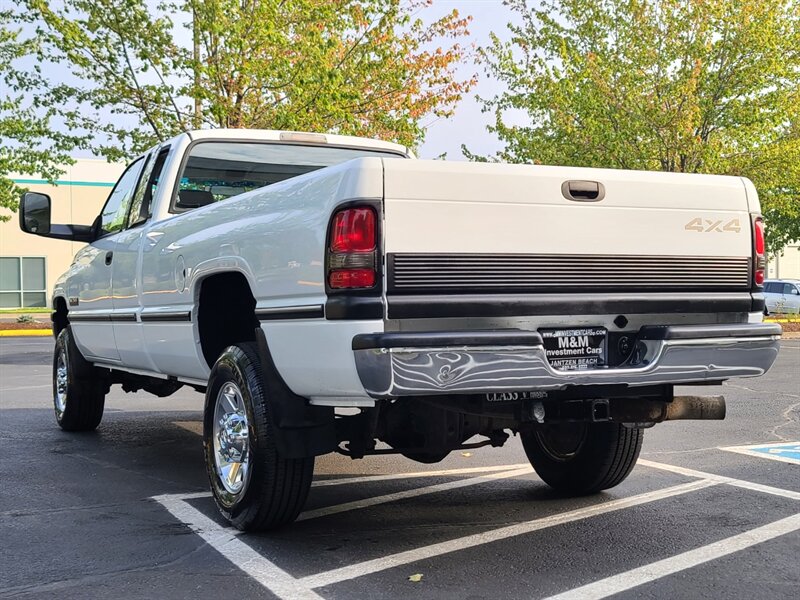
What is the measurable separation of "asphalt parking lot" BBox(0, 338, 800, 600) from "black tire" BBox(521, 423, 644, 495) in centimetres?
13

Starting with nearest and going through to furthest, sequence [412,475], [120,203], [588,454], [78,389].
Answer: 1. [588,454]
2. [412,475]
3. [120,203]
4. [78,389]

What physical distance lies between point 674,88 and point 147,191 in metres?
19.9

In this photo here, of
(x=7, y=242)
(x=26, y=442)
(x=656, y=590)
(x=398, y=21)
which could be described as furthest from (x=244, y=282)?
(x=7, y=242)

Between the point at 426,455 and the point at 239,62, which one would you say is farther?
the point at 239,62

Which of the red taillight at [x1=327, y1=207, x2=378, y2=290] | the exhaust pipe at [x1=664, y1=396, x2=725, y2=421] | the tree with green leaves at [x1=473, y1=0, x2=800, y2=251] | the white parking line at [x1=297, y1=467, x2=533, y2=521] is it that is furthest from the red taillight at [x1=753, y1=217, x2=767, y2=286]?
the tree with green leaves at [x1=473, y1=0, x2=800, y2=251]

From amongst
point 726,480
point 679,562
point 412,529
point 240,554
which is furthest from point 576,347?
point 726,480

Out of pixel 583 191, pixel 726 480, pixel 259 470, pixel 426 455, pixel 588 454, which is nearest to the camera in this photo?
pixel 583 191

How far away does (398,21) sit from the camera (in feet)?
67.2

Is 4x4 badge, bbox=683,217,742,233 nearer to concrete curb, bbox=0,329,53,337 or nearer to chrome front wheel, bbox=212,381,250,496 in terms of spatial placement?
chrome front wheel, bbox=212,381,250,496

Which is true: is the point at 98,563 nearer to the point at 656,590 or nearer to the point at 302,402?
the point at 302,402

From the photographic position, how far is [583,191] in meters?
4.54

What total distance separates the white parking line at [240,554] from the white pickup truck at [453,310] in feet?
0.43

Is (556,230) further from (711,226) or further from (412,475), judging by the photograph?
(412,475)

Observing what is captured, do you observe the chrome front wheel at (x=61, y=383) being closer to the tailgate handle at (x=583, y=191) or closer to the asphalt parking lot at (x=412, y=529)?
the asphalt parking lot at (x=412, y=529)
